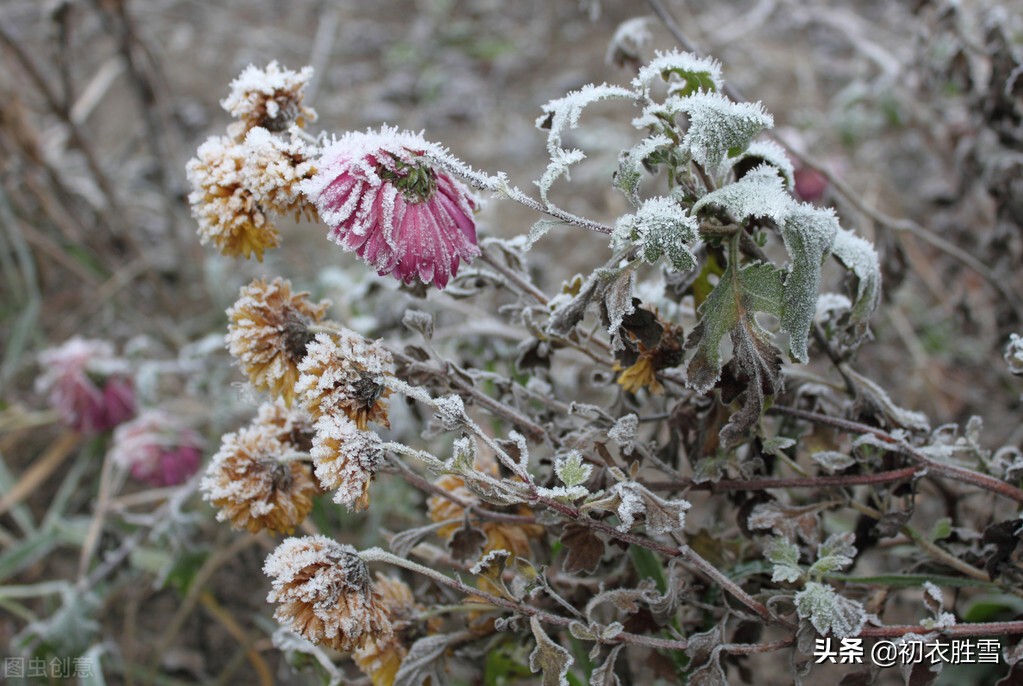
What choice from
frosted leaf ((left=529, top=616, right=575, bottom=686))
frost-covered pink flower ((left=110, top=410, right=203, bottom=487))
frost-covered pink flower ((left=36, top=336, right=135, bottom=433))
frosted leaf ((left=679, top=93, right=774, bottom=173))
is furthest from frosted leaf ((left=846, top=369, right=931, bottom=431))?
frost-covered pink flower ((left=36, top=336, right=135, bottom=433))

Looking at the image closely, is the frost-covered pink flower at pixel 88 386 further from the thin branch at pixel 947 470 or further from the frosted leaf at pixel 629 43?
the thin branch at pixel 947 470

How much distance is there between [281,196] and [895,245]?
108 cm

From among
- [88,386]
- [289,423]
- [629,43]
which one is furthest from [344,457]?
[88,386]

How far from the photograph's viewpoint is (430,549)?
3.67 ft

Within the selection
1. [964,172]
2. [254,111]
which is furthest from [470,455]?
[964,172]

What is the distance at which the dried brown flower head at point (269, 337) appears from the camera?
855 millimetres

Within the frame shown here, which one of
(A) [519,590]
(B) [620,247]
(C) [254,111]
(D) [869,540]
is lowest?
(A) [519,590]

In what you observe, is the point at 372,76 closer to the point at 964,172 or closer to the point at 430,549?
the point at 964,172

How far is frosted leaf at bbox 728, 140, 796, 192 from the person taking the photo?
92 cm

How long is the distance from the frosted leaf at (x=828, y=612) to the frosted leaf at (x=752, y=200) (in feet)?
1.23

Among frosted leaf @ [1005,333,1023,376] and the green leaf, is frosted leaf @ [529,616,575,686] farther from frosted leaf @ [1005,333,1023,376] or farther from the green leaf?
frosted leaf @ [1005,333,1023,376]

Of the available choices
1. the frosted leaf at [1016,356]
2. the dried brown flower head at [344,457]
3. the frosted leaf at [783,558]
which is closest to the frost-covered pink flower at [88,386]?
the dried brown flower head at [344,457]

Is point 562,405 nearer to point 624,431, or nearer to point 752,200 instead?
point 624,431

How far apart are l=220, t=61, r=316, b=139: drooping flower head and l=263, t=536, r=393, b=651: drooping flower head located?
43 centimetres
